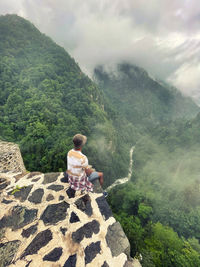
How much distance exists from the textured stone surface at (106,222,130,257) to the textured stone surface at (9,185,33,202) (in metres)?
2.58

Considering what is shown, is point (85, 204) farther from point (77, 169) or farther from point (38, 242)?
point (38, 242)

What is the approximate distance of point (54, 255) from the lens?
244 cm

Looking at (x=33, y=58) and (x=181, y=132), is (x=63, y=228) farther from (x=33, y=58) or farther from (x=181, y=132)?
(x=181, y=132)

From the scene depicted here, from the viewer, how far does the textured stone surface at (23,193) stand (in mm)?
3697

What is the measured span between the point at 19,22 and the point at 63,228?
115 metres

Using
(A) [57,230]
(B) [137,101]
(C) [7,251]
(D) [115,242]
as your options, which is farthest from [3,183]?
(B) [137,101]

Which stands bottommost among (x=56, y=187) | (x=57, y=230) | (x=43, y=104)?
(x=57, y=230)

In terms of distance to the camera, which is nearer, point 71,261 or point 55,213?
point 71,261

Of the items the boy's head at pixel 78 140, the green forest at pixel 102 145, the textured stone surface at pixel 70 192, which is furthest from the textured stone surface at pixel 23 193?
the green forest at pixel 102 145

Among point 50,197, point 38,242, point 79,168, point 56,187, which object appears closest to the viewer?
point 38,242

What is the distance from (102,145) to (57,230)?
50.4 meters

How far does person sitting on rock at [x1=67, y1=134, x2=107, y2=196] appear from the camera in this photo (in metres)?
3.22

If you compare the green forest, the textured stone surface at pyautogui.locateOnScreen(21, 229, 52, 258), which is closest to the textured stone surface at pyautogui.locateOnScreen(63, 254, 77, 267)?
the textured stone surface at pyautogui.locateOnScreen(21, 229, 52, 258)

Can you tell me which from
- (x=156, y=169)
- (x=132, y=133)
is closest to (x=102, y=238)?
(x=156, y=169)
